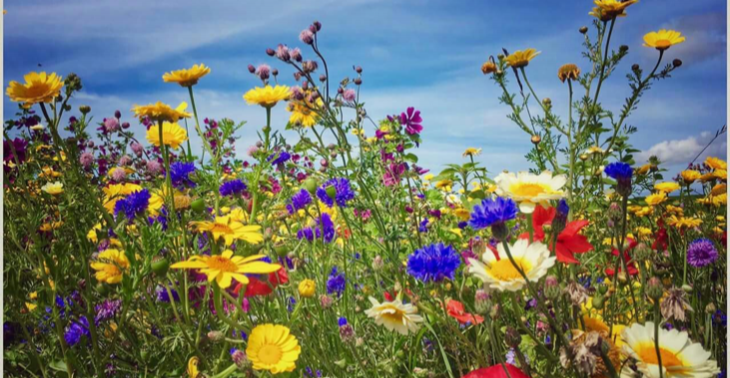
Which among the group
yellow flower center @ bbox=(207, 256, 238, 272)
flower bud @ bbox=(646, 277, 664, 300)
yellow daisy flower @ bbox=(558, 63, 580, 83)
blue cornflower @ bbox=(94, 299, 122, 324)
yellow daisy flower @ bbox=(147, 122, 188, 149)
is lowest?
blue cornflower @ bbox=(94, 299, 122, 324)

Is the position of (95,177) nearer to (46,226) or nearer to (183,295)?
(46,226)

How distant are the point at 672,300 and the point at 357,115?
0.90 meters

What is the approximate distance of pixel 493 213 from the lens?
53cm

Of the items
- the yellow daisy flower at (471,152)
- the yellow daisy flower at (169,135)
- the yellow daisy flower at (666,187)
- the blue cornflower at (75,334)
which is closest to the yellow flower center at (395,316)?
the yellow daisy flower at (169,135)

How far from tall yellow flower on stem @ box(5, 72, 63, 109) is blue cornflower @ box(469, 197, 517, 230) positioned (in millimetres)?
771

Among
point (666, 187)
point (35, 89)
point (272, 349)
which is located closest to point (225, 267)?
point (272, 349)

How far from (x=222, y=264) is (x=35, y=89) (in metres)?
0.55

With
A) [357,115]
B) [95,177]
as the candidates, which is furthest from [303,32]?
[95,177]

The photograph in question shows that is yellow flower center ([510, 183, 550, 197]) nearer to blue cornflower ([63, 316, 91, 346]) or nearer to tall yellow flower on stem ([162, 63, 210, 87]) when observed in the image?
tall yellow flower on stem ([162, 63, 210, 87])

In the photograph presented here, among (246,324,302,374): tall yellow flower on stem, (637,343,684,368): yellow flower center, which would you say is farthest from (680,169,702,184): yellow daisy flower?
(246,324,302,374): tall yellow flower on stem

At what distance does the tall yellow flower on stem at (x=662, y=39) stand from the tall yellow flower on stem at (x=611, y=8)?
Result: 0.26 feet

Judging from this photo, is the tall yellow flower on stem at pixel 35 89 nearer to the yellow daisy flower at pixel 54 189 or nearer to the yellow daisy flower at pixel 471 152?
the yellow daisy flower at pixel 54 189

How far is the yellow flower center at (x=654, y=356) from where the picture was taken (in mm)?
566

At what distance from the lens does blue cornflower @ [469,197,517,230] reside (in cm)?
52
